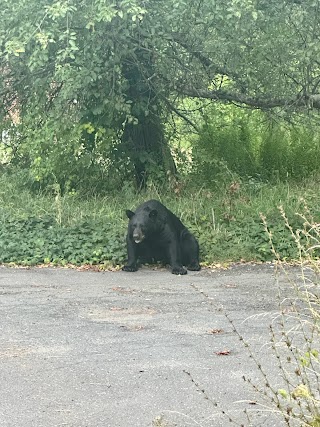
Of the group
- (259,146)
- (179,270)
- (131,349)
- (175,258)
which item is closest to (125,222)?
(175,258)

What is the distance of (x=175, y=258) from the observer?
34.3ft

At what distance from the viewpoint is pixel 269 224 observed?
1180cm

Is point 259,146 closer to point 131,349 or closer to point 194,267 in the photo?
point 194,267

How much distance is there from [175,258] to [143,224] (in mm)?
650

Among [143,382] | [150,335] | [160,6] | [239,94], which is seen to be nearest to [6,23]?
[160,6]

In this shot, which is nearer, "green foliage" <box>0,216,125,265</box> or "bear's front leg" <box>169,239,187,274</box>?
"bear's front leg" <box>169,239,187,274</box>

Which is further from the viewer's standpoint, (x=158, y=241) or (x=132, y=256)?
(x=158, y=241)

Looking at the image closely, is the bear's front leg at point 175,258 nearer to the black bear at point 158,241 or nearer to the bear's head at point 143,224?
the black bear at point 158,241

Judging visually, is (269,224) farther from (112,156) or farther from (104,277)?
(112,156)

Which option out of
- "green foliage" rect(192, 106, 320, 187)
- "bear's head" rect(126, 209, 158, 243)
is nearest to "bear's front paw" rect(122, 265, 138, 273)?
"bear's head" rect(126, 209, 158, 243)

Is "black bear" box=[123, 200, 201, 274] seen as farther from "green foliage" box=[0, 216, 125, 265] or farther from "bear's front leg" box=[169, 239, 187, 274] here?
"green foliage" box=[0, 216, 125, 265]

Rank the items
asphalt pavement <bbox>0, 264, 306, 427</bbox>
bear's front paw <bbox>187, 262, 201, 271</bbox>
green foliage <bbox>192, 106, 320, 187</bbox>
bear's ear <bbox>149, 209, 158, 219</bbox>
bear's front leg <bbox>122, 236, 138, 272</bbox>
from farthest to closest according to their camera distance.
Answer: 1. green foliage <bbox>192, 106, 320, 187</bbox>
2. bear's ear <bbox>149, 209, 158, 219</bbox>
3. bear's front paw <bbox>187, 262, 201, 271</bbox>
4. bear's front leg <bbox>122, 236, 138, 272</bbox>
5. asphalt pavement <bbox>0, 264, 306, 427</bbox>

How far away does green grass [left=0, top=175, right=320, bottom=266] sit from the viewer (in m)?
10.9

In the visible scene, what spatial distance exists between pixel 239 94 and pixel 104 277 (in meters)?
5.64
